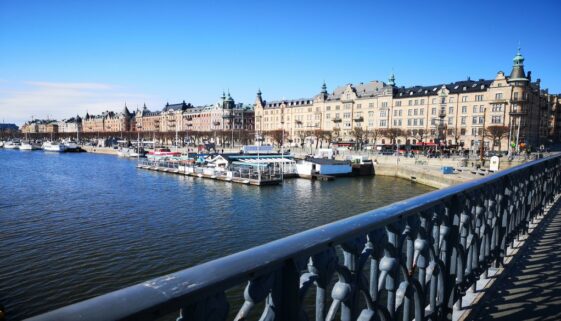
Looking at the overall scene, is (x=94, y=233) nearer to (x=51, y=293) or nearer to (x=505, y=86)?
(x=51, y=293)

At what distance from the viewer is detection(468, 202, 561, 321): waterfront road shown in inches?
158

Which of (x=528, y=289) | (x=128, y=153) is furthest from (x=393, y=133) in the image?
(x=528, y=289)

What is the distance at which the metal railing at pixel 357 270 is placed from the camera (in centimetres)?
132

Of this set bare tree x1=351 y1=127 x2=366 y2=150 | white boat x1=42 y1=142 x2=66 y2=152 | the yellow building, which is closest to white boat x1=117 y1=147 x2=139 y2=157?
white boat x1=42 y1=142 x2=66 y2=152

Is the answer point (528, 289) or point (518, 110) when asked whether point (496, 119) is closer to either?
point (518, 110)

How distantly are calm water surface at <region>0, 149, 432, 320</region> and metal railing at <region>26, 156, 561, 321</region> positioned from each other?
13618 mm

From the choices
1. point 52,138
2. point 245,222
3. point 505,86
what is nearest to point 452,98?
point 505,86

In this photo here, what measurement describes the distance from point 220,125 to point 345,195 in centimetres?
11690

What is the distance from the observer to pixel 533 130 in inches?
3393

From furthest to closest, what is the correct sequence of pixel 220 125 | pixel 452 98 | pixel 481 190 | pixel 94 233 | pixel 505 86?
pixel 220 125
pixel 452 98
pixel 505 86
pixel 94 233
pixel 481 190

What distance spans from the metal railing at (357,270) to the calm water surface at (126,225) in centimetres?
1362

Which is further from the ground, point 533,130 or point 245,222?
point 533,130

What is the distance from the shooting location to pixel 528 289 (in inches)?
183

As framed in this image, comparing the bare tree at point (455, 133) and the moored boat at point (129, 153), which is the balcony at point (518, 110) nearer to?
the bare tree at point (455, 133)
